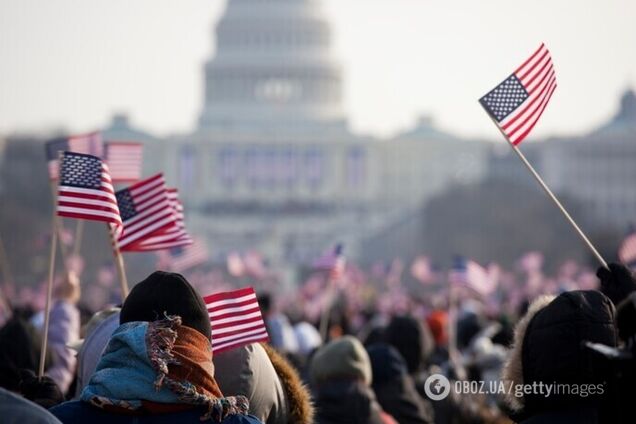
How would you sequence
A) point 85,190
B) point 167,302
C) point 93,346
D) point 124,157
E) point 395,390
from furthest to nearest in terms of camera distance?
1. point 124,157
2. point 395,390
3. point 85,190
4. point 93,346
5. point 167,302

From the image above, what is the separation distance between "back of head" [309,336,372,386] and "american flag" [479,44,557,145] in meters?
1.21

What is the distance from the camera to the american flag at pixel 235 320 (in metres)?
8.99

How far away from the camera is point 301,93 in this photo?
163 m

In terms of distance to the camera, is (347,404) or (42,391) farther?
(347,404)

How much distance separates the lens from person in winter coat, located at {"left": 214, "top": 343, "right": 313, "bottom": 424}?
28.0 feet

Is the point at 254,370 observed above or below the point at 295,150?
above

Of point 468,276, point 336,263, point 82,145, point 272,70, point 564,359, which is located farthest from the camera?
point 272,70

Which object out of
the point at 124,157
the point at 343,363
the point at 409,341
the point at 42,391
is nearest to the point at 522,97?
the point at 343,363

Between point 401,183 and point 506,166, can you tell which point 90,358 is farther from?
point 401,183

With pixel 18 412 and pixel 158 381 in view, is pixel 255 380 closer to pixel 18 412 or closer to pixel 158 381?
pixel 158 381

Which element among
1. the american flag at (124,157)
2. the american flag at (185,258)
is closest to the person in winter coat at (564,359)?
the american flag at (124,157)

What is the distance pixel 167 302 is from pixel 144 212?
483cm

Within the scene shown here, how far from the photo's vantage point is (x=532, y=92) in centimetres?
1065

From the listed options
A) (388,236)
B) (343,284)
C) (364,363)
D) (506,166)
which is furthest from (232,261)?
(506,166)
